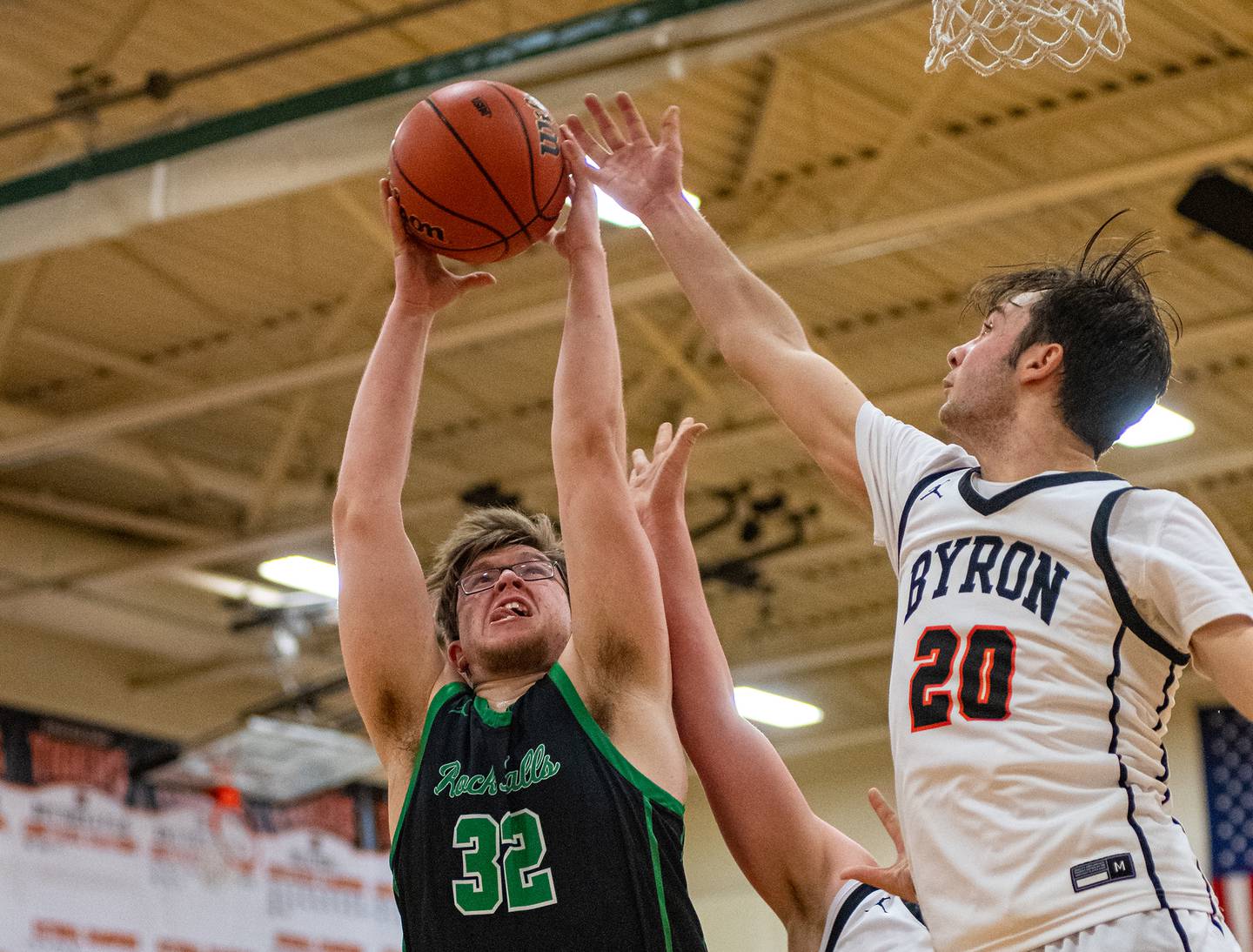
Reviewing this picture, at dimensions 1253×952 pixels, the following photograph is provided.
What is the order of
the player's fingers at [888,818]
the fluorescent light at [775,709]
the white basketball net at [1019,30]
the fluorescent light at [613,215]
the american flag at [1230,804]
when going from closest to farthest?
1. the player's fingers at [888,818]
2. the white basketball net at [1019,30]
3. the fluorescent light at [613,215]
4. the american flag at [1230,804]
5. the fluorescent light at [775,709]

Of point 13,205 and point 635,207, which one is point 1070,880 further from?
point 13,205

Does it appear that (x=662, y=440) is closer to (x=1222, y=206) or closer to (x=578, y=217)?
(x=578, y=217)

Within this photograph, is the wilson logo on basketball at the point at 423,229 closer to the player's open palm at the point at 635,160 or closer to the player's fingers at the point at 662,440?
the player's open palm at the point at 635,160

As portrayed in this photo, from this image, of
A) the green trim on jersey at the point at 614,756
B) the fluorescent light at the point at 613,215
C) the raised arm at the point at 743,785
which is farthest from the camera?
the fluorescent light at the point at 613,215

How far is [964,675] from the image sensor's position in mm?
2602

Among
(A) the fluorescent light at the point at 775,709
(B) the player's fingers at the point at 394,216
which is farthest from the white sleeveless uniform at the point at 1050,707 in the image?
(A) the fluorescent light at the point at 775,709

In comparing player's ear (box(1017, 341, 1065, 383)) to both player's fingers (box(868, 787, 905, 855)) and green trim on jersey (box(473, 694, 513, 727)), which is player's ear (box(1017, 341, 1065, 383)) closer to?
player's fingers (box(868, 787, 905, 855))

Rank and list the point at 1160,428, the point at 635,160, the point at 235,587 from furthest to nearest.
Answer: the point at 235,587 → the point at 1160,428 → the point at 635,160

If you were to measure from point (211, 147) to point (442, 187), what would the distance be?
3.60 m

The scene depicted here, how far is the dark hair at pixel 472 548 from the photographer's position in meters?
3.62

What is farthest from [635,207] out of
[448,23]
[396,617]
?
[448,23]

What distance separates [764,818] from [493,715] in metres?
0.63

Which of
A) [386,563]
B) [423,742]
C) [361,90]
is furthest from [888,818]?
[361,90]

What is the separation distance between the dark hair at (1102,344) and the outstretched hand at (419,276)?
139cm
